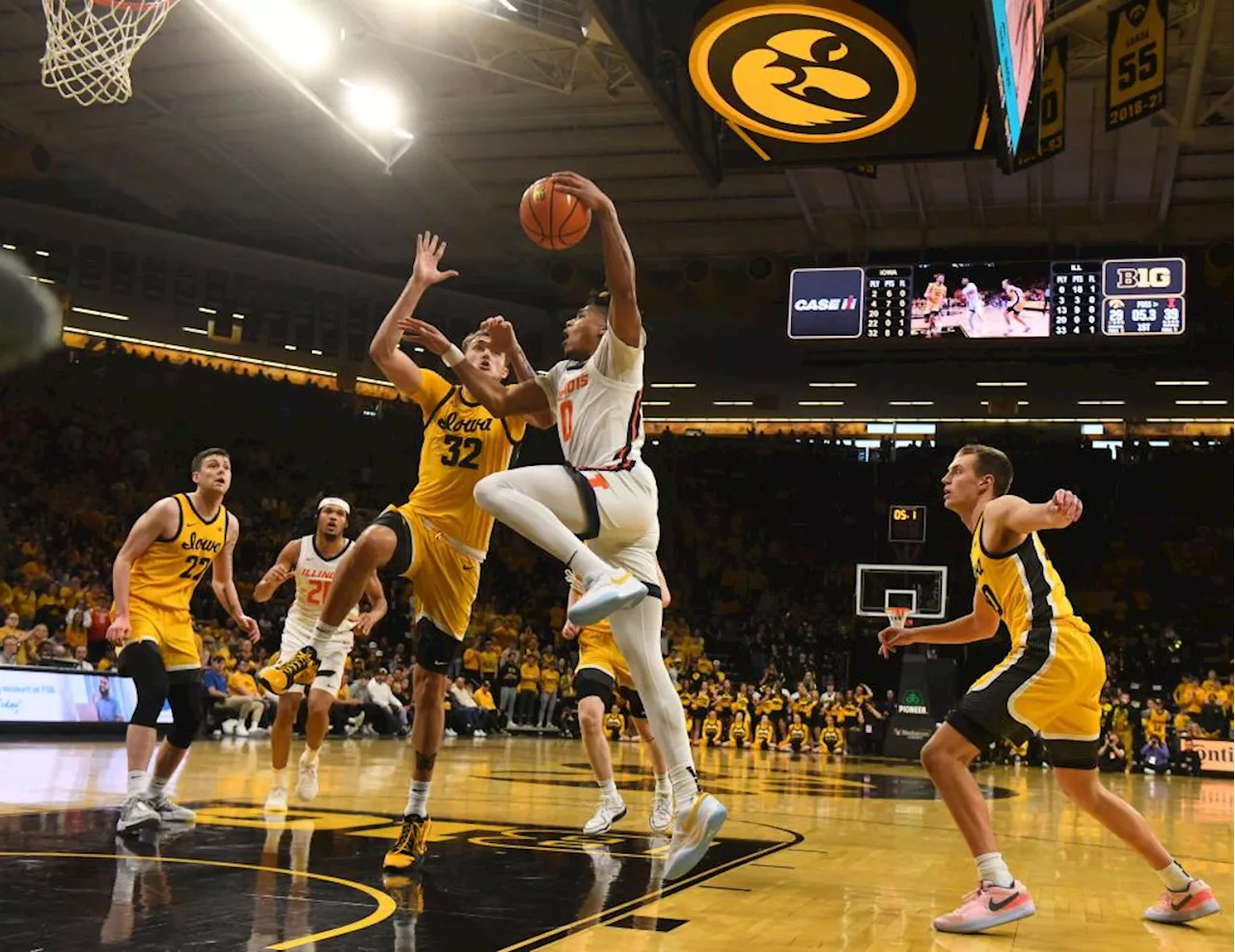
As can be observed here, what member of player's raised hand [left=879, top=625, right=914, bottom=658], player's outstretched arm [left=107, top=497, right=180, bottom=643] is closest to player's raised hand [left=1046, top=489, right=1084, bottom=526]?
player's raised hand [left=879, top=625, right=914, bottom=658]

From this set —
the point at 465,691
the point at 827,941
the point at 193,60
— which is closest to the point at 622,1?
the point at 827,941

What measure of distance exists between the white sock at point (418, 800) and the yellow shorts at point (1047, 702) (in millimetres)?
2230

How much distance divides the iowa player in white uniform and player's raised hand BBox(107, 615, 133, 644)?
8.16 ft

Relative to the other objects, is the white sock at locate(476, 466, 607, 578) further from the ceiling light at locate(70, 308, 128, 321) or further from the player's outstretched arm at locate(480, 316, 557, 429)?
the ceiling light at locate(70, 308, 128, 321)

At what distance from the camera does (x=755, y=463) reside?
2845cm

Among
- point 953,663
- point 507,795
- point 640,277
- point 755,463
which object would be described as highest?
point 640,277

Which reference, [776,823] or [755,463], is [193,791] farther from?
[755,463]

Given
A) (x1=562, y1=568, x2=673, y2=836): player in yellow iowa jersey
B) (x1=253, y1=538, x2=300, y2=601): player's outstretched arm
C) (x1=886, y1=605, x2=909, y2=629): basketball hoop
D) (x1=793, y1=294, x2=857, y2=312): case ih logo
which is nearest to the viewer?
(x1=562, y1=568, x2=673, y2=836): player in yellow iowa jersey

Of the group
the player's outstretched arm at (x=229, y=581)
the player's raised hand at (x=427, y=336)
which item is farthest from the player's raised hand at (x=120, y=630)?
the player's raised hand at (x=427, y=336)

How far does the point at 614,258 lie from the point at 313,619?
15.9 ft

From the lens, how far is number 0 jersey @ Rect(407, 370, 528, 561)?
5547 millimetres

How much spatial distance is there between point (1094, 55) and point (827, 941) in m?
12.7

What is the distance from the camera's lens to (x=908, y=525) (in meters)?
19.8

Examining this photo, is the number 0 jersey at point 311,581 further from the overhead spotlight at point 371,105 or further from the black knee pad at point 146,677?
the overhead spotlight at point 371,105
